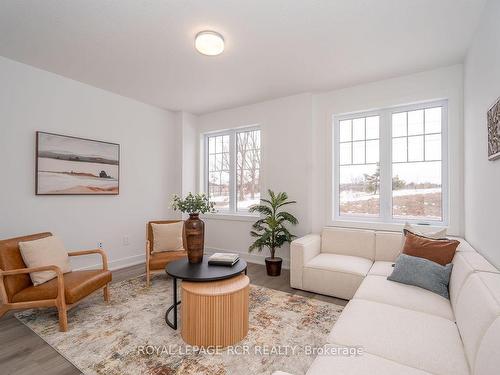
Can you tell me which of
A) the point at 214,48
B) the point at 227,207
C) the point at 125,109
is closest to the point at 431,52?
the point at 214,48

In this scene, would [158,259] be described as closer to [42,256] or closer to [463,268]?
[42,256]

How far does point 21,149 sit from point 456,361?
441cm

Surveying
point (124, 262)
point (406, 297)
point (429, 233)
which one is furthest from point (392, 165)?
point (124, 262)

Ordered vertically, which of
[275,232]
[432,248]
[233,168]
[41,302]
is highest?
[233,168]

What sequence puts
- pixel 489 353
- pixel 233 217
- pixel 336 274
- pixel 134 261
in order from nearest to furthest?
pixel 489 353, pixel 336 274, pixel 134 261, pixel 233 217

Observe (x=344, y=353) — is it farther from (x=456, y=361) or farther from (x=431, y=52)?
(x=431, y=52)

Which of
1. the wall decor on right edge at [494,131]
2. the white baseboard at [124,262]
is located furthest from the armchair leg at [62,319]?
the wall decor on right edge at [494,131]

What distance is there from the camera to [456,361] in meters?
1.27

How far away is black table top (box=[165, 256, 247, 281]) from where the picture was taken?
218cm

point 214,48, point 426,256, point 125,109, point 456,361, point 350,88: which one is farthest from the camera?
point 125,109

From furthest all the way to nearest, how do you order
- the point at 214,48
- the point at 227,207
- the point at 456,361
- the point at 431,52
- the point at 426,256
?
1. the point at 227,207
2. the point at 431,52
3. the point at 214,48
4. the point at 426,256
5. the point at 456,361

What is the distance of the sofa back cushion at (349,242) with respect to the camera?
328 centimetres

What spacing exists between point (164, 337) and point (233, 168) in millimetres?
3211

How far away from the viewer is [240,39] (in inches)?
99.9
